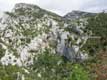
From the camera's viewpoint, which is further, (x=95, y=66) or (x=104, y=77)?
(x=95, y=66)

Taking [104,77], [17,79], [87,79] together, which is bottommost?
[17,79]

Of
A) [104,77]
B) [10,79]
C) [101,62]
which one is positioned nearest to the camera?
[104,77]

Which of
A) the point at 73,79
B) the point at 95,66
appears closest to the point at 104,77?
the point at 95,66

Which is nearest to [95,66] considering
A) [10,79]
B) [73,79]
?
[73,79]

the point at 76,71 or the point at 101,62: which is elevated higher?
the point at 101,62

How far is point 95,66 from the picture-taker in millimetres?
52625

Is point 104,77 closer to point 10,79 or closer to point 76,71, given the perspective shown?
point 76,71

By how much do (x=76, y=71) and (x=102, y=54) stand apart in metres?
39.0

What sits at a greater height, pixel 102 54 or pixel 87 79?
pixel 102 54

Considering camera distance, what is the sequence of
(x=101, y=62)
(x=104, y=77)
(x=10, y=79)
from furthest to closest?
(x=10, y=79), (x=101, y=62), (x=104, y=77)

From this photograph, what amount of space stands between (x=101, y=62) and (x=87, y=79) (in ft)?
141

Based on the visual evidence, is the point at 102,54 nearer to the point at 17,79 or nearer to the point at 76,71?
the point at 76,71

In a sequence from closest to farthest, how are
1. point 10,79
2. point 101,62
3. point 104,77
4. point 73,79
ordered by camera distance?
point 104,77 < point 101,62 < point 73,79 < point 10,79

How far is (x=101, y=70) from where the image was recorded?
4938 centimetres
